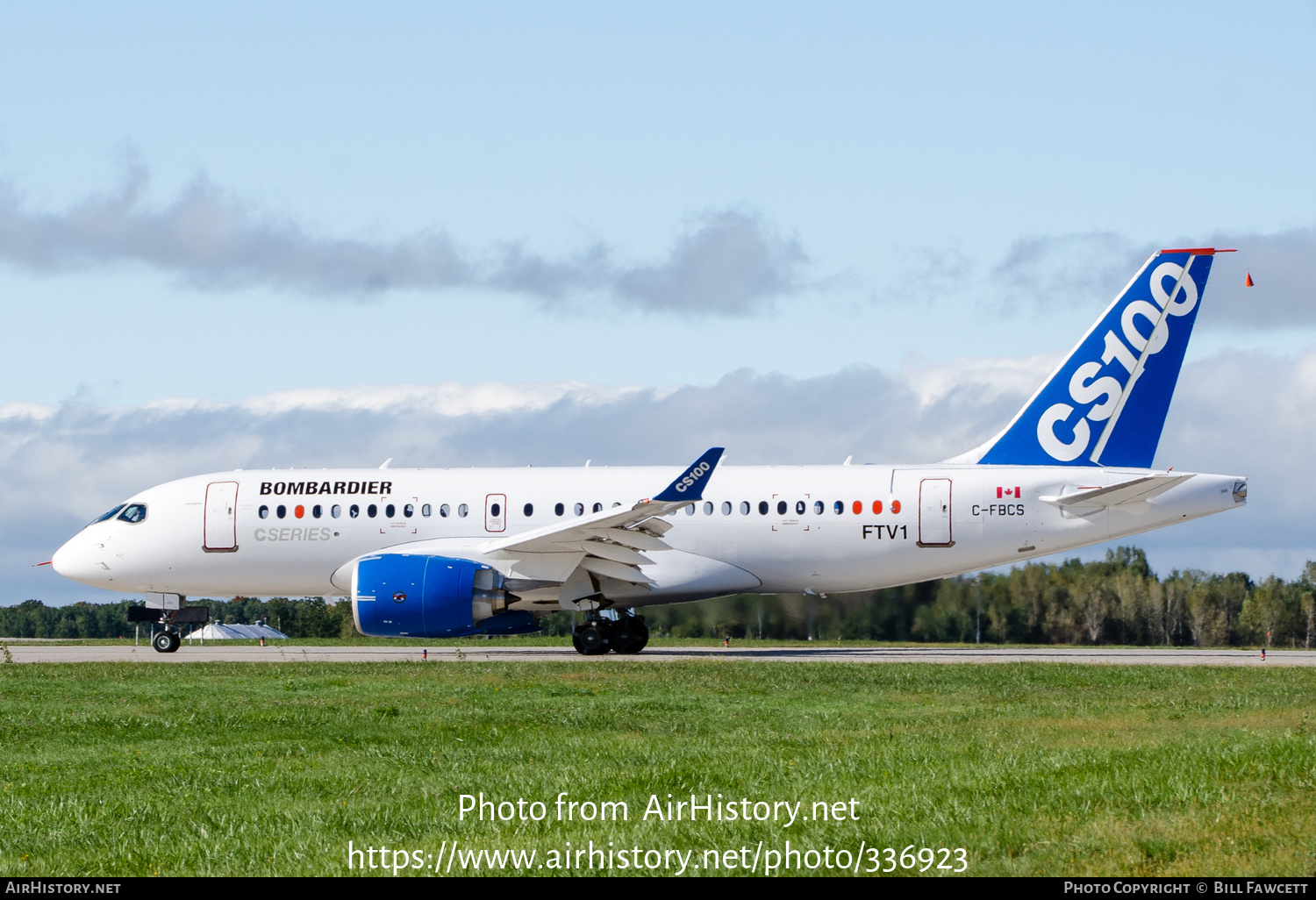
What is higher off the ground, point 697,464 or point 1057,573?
point 697,464

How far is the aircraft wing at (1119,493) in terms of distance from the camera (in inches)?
925

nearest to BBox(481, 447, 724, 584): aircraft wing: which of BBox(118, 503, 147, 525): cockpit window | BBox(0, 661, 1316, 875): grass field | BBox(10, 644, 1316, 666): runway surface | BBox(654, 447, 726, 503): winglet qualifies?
BBox(654, 447, 726, 503): winglet

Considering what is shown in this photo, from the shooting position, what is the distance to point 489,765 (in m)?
10.2

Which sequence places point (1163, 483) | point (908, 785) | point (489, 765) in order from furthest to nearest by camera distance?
point (1163, 483), point (489, 765), point (908, 785)

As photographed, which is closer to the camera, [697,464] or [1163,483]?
[697,464]

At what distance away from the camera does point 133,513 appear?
27516 millimetres

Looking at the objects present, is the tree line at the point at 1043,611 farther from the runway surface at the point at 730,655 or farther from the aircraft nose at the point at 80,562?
the aircraft nose at the point at 80,562

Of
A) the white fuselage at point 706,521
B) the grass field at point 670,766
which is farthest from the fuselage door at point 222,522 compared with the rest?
the grass field at point 670,766

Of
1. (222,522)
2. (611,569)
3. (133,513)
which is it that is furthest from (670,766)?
(133,513)

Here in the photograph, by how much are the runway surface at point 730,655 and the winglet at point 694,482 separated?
293cm

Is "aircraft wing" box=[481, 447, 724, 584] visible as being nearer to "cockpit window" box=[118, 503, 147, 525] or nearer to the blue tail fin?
the blue tail fin

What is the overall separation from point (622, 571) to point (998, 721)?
41.5 feet
